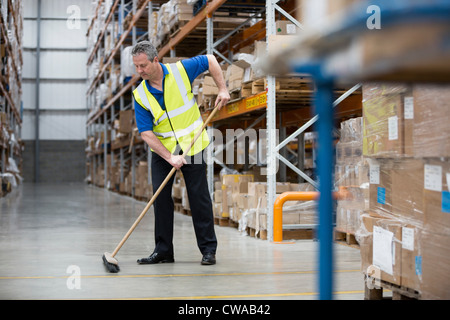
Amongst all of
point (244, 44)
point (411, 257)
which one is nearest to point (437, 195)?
point (411, 257)

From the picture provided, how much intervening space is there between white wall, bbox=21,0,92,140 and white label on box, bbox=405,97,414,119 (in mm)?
29293

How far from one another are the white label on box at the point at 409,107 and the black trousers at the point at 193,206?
2.02m

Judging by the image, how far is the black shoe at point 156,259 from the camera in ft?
14.9

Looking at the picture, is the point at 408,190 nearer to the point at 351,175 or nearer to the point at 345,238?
the point at 351,175

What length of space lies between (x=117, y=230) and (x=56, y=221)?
155 centimetres

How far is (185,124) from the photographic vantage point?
14.8 ft

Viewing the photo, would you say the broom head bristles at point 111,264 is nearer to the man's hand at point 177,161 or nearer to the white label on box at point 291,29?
the man's hand at point 177,161

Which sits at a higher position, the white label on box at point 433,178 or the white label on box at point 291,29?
the white label on box at point 291,29

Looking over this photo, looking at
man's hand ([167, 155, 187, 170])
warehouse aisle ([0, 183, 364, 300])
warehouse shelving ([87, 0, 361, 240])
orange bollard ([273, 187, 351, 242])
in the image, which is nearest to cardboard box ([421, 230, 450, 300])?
warehouse aisle ([0, 183, 364, 300])

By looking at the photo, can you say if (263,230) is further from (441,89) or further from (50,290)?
(441,89)

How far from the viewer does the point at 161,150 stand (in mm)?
4391

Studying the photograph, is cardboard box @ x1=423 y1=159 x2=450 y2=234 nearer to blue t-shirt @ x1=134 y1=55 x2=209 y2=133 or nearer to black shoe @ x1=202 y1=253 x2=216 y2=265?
black shoe @ x1=202 y1=253 x2=216 y2=265

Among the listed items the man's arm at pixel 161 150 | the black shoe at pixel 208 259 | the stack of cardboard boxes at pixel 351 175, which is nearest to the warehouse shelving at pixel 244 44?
the stack of cardboard boxes at pixel 351 175
